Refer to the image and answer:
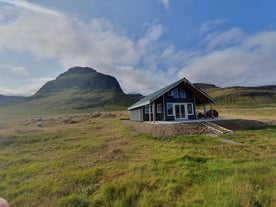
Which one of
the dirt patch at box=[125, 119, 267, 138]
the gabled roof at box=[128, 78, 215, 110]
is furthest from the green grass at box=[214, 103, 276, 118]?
the dirt patch at box=[125, 119, 267, 138]

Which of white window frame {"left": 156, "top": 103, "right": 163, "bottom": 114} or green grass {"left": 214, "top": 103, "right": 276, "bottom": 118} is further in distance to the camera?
green grass {"left": 214, "top": 103, "right": 276, "bottom": 118}

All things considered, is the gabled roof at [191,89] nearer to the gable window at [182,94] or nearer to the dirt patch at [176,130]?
the gable window at [182,94]

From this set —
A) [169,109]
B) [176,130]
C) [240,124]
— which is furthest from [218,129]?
[169,109]

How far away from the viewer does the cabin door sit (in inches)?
1015

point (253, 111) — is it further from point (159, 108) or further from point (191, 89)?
point (159, 108)

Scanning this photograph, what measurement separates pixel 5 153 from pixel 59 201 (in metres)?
9.53

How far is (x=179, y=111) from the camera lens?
25.9 meters

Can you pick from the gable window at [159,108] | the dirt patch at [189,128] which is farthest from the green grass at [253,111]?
the gable window at [159,108]

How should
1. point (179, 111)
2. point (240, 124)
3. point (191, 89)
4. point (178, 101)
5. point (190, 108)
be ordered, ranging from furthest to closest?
point (190, 108) → point (191, 89) → point (179, 111) → point (178, 101) → point (240, 124)

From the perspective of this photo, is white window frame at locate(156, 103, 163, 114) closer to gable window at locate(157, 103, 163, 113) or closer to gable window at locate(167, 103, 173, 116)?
gable window at locate(157, 103, 163, 113)

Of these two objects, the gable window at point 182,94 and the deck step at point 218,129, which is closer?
the deck step at point 218,129

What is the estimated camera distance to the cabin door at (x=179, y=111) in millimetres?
25778

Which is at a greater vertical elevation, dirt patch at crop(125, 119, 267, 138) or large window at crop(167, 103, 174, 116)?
large window at crop(167, 103, 174, 116)

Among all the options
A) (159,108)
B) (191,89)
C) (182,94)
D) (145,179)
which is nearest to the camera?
(145,179)
